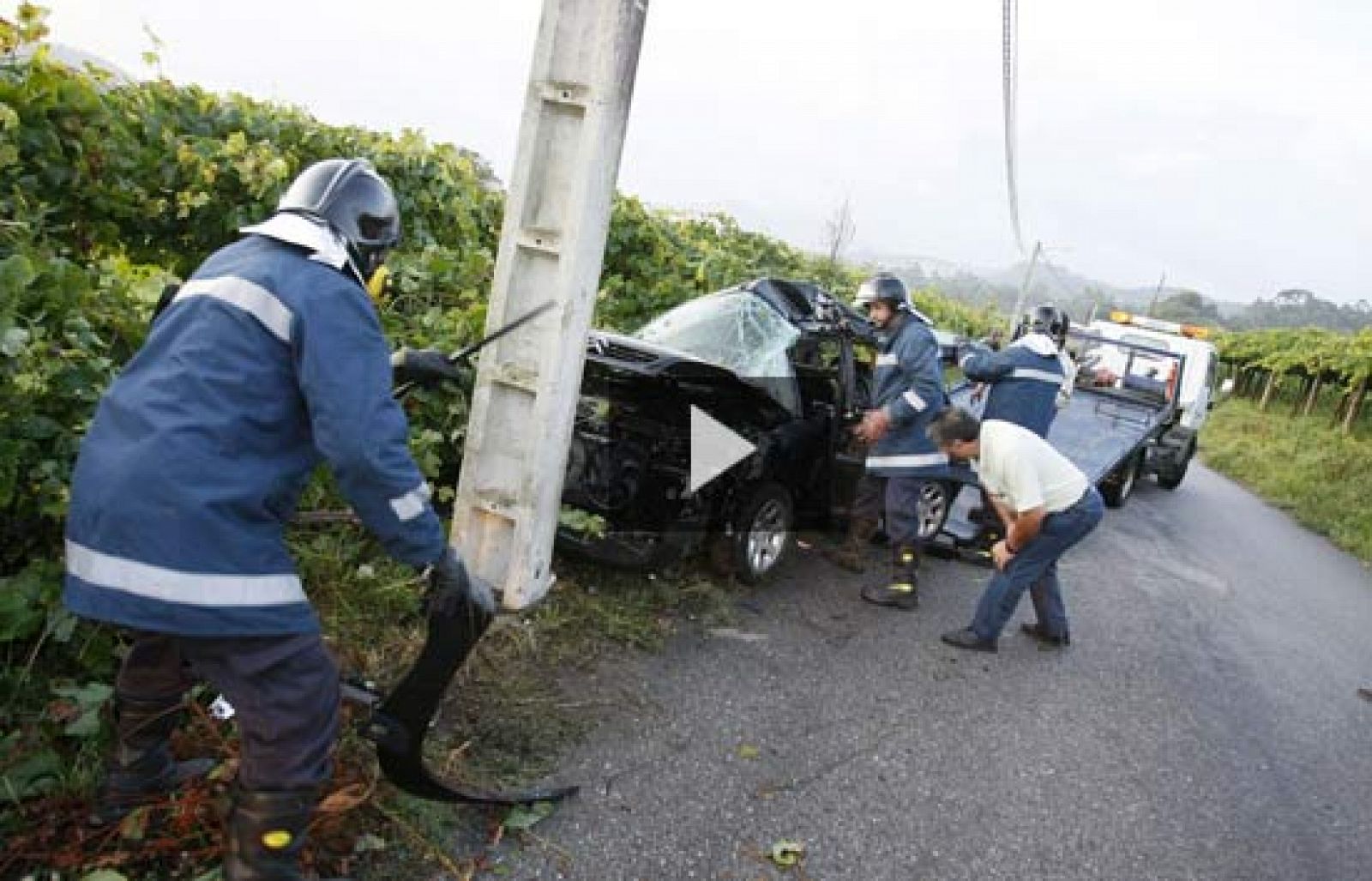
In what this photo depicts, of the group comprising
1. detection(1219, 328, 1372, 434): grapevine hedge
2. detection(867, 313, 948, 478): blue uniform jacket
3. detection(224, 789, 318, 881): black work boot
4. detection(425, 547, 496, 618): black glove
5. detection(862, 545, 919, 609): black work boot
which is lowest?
detection(862, 545, 919, 609): black work boot

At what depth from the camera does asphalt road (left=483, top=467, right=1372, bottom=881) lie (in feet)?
10.7

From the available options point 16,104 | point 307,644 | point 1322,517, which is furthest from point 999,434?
point 1322,517

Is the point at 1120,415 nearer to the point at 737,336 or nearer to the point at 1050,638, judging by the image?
the point at 1050,638

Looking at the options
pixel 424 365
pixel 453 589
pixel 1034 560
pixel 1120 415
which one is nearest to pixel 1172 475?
pixel 1120 415

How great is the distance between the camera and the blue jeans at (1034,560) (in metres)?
5.21

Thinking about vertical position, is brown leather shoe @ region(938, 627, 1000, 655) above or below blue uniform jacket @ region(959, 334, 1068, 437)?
below

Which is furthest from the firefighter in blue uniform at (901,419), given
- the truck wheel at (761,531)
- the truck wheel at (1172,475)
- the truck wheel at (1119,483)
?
the truck wheel at (1172,475)

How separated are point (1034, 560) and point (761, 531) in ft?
5.36

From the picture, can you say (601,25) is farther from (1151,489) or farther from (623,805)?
(1151,489)

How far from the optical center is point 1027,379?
21.7 feet

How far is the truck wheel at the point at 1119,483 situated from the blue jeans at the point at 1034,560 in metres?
5.65

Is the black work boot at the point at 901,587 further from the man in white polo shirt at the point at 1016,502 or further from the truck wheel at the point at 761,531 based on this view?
the truck wheel at the point at 761,531
